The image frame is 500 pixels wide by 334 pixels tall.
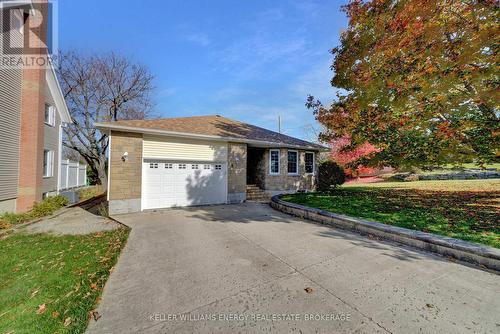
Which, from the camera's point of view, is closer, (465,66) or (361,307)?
(361,307)

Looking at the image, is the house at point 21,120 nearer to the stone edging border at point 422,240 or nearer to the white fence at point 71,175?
the white fence at point 71,175

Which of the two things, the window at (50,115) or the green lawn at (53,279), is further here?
the window at (50,115)

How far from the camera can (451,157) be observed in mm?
7344

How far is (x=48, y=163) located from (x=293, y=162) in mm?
15004

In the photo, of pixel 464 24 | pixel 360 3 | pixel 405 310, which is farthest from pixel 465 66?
pixel 405 310

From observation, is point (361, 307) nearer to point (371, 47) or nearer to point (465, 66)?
point (465, 66)

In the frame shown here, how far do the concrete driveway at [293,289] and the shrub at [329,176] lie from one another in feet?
31.8

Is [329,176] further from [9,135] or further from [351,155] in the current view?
[9,135]

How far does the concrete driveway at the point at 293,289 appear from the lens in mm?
2629

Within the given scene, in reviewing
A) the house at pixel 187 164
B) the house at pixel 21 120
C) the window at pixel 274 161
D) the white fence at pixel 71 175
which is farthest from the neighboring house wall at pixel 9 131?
the window at pixel 274 161

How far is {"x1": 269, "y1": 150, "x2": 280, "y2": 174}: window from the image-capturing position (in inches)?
542

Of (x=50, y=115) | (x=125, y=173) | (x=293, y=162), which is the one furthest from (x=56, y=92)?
(x=293, y=162)

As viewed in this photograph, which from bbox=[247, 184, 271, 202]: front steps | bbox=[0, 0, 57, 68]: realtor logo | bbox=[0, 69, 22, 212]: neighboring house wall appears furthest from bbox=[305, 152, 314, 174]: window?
bbox=[0, 0, 57, 68]: realtor logo

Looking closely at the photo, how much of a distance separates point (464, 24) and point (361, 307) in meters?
8.22
